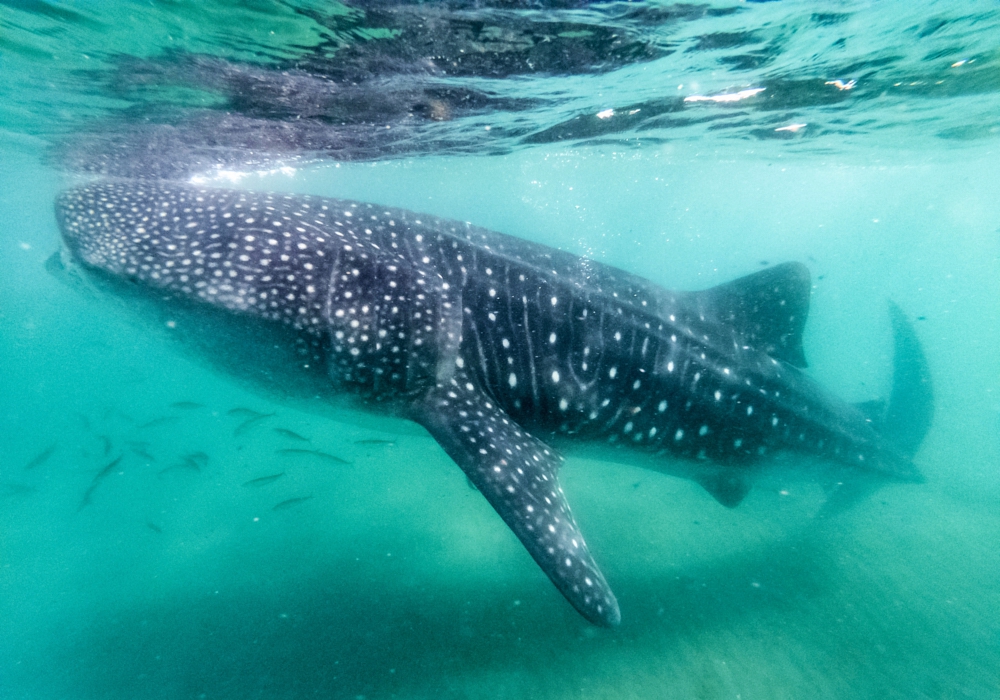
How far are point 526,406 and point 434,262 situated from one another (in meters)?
1.72

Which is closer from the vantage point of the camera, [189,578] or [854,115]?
[189,578]

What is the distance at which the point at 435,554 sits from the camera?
25.2ft

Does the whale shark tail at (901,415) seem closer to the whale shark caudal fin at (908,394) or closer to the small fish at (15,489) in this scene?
the whale shark caudal fin at (908,394)

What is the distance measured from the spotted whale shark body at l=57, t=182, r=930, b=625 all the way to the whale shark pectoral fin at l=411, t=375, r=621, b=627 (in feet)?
0.05

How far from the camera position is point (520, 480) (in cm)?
397

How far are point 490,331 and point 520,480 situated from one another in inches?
58.6

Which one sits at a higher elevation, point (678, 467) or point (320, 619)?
point (678, 467)

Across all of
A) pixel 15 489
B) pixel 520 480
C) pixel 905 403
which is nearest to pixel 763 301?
pixel 520 480

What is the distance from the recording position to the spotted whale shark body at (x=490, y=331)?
398 centimetres

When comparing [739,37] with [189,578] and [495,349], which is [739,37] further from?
[189,578]

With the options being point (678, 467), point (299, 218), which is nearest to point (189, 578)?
point (299, 218)

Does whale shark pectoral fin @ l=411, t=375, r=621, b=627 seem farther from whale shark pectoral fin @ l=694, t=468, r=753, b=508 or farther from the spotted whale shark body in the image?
whale shark pectoral fin @ l=694, t=468, r=753, b=508

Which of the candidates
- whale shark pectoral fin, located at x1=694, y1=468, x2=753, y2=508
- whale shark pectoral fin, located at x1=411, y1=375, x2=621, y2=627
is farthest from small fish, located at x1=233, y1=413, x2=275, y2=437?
whale shark pectoral fin, located at x1=694, y1=468, x2=753, y2=508

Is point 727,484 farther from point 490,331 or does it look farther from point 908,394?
point 908,394
